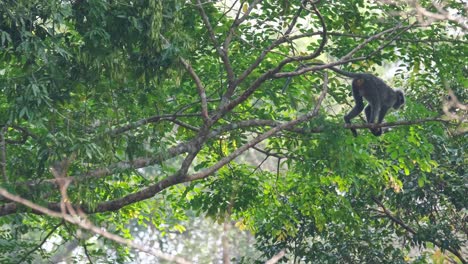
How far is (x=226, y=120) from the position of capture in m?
11.2

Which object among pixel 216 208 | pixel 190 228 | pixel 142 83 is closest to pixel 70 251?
pixel 190 228

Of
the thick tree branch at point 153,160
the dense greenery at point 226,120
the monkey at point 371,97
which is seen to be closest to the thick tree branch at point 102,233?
the dense greenery at point 226,120

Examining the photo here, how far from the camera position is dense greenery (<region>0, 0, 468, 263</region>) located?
326 inches

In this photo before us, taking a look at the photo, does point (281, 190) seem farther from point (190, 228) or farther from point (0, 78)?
point (190, 228)

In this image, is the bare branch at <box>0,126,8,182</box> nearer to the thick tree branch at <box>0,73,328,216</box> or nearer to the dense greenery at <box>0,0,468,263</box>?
the dense greenery at <box>0,0,468,263</box>

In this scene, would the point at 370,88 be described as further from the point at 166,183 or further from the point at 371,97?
the point at 166,183

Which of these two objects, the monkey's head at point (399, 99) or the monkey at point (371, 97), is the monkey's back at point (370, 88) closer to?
the monkey at point (371, 97)

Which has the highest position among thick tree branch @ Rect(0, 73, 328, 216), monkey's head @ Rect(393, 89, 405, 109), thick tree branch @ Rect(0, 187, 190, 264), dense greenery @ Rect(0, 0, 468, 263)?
monkey's head @ Rect(393, 89, 405, 109)

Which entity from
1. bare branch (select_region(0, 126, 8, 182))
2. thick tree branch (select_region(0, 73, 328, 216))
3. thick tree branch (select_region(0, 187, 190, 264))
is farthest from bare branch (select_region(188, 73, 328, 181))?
thick tree branch (select_region(0, 187, 190, 264))

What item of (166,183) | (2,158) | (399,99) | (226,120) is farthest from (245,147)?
(399,99)

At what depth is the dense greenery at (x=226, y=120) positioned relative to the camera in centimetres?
827

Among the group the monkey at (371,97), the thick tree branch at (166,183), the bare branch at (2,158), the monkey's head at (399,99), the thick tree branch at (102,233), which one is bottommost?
the thick tree branch at (102,233)

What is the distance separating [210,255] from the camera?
110 feet

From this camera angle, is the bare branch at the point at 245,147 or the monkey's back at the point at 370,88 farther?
the monkey's back at the point at 370,88
